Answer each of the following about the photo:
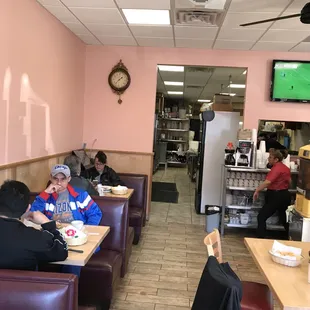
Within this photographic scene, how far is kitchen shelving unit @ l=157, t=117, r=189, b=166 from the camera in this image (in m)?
14.5

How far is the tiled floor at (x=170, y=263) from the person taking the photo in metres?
3.34

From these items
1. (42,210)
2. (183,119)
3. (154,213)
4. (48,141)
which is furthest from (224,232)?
(183,119)

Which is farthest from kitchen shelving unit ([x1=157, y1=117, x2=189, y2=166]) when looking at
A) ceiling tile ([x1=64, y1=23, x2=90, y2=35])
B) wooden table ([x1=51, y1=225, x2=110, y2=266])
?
wooden table ([x1=51, y1=225, x2=110, y2=266])

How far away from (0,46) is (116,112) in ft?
9.90

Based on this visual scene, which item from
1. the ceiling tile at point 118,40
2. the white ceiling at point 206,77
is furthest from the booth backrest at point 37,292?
the white ceiling at point 206,77

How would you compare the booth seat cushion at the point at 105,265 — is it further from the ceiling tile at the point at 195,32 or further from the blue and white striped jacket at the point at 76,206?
the ceiling tile at the point at 195,32

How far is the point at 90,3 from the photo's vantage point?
3.97 metres

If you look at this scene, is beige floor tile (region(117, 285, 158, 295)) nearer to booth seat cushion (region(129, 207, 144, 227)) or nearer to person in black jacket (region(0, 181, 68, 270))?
booth seat cushion (region(129, 207, 144, 227))

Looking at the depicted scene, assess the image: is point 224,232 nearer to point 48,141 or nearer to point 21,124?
point 48,141

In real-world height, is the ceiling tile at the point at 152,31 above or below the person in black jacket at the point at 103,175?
above

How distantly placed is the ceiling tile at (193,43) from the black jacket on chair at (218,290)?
436cm

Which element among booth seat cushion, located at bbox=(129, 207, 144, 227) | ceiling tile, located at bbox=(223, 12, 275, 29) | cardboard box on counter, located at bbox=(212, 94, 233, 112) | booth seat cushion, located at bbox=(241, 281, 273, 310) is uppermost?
ceiling tile, located at bbox=(223, 12, 275, 29)

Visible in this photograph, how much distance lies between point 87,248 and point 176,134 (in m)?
12.8

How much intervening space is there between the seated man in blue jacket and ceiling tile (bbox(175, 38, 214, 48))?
3335 mm
